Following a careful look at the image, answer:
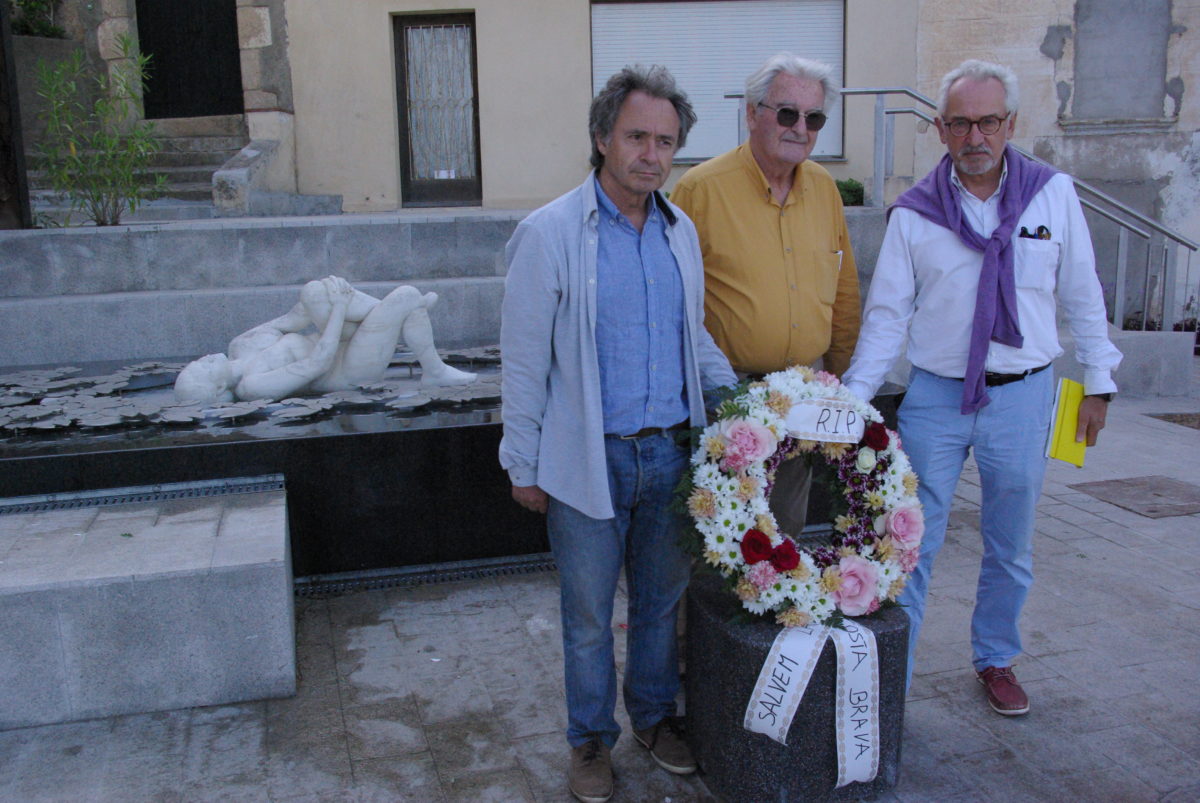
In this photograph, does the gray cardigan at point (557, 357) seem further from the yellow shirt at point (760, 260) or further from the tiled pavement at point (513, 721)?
the tiled pavement at point (513, 721)

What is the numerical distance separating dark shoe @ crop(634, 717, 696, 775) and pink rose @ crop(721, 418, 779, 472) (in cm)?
82

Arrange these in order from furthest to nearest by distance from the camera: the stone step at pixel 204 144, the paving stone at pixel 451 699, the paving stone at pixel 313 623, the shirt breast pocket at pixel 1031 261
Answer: the stone step at pixel 204 144
the paving stone at pixel 313 623
the paving stone at pixel 451 699
the shirt breast pocket at pixel 1031 261

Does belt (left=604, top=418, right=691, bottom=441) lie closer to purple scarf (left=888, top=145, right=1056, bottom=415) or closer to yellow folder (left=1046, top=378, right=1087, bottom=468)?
purple scarf (left=888, top=145, right=1056, bottom=415)

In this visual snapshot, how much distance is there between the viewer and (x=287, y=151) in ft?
37.5

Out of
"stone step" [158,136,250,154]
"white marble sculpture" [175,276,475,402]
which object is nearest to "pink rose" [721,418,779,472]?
→ "white marble sculpture" [175,276,475,402]

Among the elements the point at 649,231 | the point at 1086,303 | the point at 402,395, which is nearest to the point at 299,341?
the point at 402,395

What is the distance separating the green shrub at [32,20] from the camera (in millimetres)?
11633

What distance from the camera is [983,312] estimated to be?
2.86 m

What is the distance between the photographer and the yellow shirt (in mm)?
2904

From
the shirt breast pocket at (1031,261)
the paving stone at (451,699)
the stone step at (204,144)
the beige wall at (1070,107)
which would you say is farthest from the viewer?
the beige wall at (1070,107)

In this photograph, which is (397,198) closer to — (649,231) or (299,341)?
(299,341)

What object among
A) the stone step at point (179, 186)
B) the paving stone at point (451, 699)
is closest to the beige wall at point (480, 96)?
the stone step at point (179, 186)

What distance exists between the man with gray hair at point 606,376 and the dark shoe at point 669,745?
145 mm

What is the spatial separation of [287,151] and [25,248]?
15.6 feet
